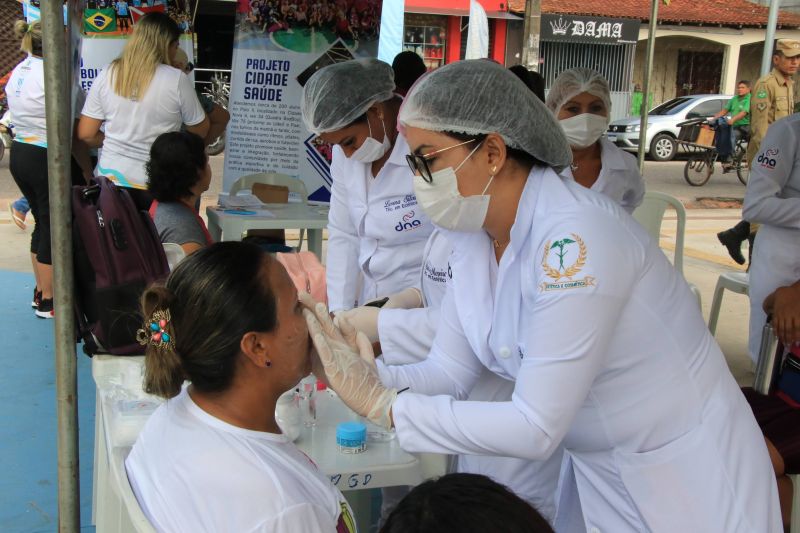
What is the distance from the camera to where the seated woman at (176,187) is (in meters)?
3.33

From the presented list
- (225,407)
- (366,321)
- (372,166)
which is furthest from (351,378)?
(372,166)

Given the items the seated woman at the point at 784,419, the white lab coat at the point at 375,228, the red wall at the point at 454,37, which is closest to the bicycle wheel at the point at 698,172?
the red wall at the point at 454,37

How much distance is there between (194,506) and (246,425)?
0.62ft

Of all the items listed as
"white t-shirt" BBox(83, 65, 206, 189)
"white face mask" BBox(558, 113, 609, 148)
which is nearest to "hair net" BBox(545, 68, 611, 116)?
"white face mask" BBox(558, 113, 609, 148)

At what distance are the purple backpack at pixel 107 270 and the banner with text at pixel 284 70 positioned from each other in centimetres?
284

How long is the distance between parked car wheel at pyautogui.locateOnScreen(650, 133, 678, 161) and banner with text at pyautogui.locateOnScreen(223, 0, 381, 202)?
39.8 feet

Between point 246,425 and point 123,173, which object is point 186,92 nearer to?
point 123,173

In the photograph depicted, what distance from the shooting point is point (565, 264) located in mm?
1342

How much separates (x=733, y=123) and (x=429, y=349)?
41.5 feet

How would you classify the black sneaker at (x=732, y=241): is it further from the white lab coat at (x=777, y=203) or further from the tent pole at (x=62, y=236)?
the tent pole at (x=62, y=236)

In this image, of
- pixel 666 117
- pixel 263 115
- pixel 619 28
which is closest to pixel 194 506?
pixel 263 115

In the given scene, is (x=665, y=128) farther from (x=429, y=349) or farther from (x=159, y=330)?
(x=159, y=330)

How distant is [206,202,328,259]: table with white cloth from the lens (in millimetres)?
4386

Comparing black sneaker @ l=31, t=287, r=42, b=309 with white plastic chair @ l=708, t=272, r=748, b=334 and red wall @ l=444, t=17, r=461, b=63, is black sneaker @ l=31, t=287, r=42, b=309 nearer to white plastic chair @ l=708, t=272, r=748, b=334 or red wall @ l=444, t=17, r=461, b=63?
white plastic chair @ l=708, t=272, r=748, b=334
